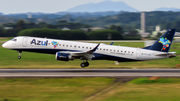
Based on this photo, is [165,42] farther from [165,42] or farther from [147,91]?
[147,91]

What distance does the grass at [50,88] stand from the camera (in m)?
20.2

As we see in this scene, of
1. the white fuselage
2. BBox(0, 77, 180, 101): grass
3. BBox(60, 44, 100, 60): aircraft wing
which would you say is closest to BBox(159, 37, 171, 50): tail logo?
the white fuselage

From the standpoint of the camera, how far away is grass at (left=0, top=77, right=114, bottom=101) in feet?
66.3

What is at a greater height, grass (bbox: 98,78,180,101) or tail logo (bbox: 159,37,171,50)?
tail logo (bbox: 159,37,171,50)

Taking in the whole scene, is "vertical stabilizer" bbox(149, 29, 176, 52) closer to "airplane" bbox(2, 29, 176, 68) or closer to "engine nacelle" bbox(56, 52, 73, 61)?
"airplane" bbox(2, 29, 176, 68)

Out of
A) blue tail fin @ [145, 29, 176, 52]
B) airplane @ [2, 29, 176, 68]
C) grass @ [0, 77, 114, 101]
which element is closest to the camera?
grass @ [0, 77, 114, 101]

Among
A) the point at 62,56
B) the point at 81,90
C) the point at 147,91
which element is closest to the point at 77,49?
the point at 62,56

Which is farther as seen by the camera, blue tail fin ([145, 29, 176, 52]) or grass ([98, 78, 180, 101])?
blue tail fin ([145, 29, 176, 52])

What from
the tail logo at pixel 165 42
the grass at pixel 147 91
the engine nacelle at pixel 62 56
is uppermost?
the tail logo at pixel 165 42

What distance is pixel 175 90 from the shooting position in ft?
74.6

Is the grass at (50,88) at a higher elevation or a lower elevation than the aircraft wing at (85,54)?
lower

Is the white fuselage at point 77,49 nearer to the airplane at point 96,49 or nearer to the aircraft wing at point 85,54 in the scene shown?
the airplane at point 96,49

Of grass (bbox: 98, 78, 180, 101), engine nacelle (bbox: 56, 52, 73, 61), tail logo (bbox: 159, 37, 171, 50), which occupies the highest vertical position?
tail logo (bbox: 159, 37, 171, 50)

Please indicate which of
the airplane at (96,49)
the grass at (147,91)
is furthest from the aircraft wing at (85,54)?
the grass at (147,91)
